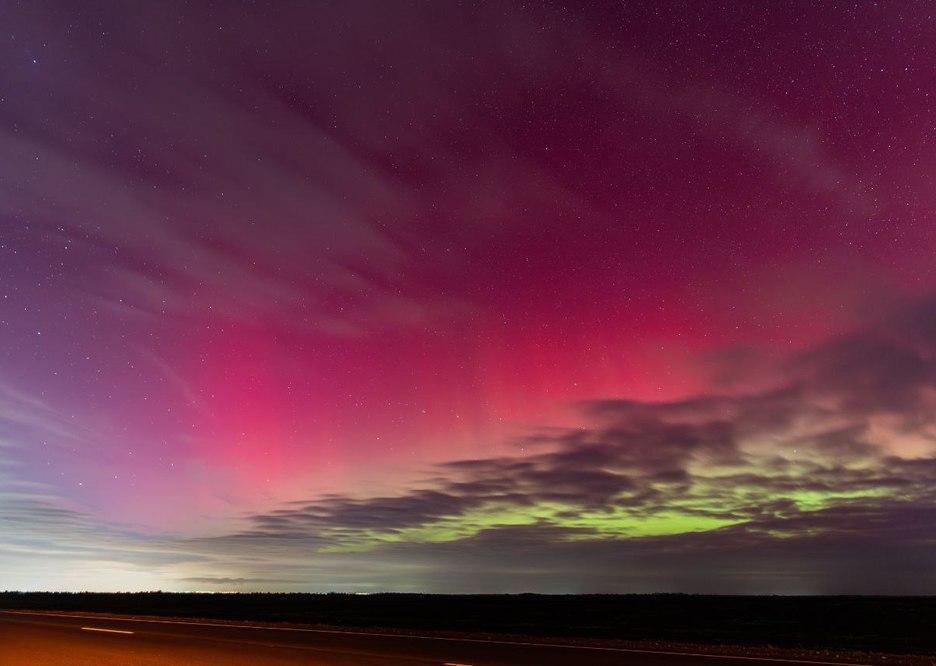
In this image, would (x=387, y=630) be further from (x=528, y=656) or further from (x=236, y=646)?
(x=528, y=656)

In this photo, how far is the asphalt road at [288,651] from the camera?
14820 millimetres

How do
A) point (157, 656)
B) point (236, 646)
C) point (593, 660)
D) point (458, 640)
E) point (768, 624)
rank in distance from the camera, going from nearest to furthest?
point (593, 660), point (157, 656), point (236, 646), point (458, 640), point (768, 624)

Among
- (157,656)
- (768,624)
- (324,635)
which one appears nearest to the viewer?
(157,656)

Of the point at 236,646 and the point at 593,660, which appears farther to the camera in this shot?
the point at 236,646

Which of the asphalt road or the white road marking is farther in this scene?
the white road marking

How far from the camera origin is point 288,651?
55.5 feet

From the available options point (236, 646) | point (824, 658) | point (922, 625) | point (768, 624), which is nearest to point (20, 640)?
point (236, 646)

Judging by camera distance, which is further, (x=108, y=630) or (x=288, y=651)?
(x=108, y=630)

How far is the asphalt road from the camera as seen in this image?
14.8m

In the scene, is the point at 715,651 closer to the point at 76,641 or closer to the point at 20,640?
the point at 76,641

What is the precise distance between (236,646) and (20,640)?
7.73 meters

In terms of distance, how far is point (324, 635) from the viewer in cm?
2147

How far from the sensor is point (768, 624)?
2115 inches

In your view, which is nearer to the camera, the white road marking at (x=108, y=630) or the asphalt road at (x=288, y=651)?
the asphalt road at (x=288, y=651)
